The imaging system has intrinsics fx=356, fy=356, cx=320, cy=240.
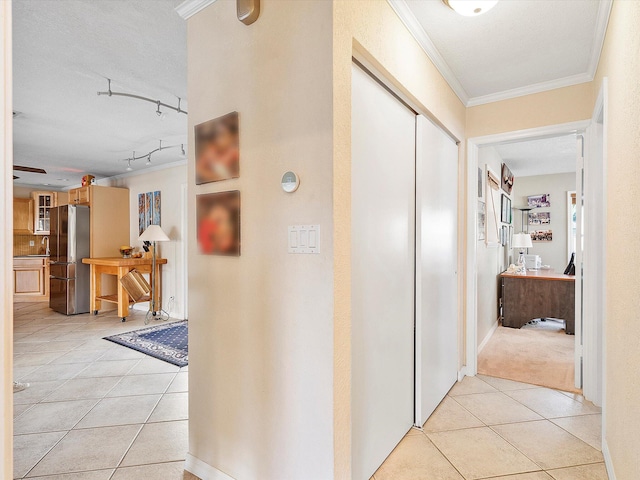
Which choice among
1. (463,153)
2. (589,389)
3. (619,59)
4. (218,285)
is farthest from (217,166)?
(589,389)

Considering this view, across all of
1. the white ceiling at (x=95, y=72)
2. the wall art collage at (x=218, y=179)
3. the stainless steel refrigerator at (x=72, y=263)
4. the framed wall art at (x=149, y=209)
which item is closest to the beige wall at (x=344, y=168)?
the wall art collage at (x=218, y=179)

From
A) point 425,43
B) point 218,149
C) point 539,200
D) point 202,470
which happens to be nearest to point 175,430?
point 202,470

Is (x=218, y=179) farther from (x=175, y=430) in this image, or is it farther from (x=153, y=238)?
(x=153, y=238)

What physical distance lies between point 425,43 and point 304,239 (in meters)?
1.60

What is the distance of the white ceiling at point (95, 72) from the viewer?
1981 millimetres

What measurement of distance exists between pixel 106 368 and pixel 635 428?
3.87 meters

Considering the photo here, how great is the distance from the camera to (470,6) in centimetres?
179

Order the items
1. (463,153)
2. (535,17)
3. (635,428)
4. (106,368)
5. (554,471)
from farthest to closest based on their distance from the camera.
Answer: (106,368), (463,153), (535,17), (554,471), (635,428)

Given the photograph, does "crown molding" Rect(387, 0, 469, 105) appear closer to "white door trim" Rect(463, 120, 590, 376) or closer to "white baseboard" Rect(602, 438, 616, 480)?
"white door trim" Rect(463, 120, 590, 376)

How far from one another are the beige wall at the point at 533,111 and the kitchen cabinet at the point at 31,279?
8100 mm
